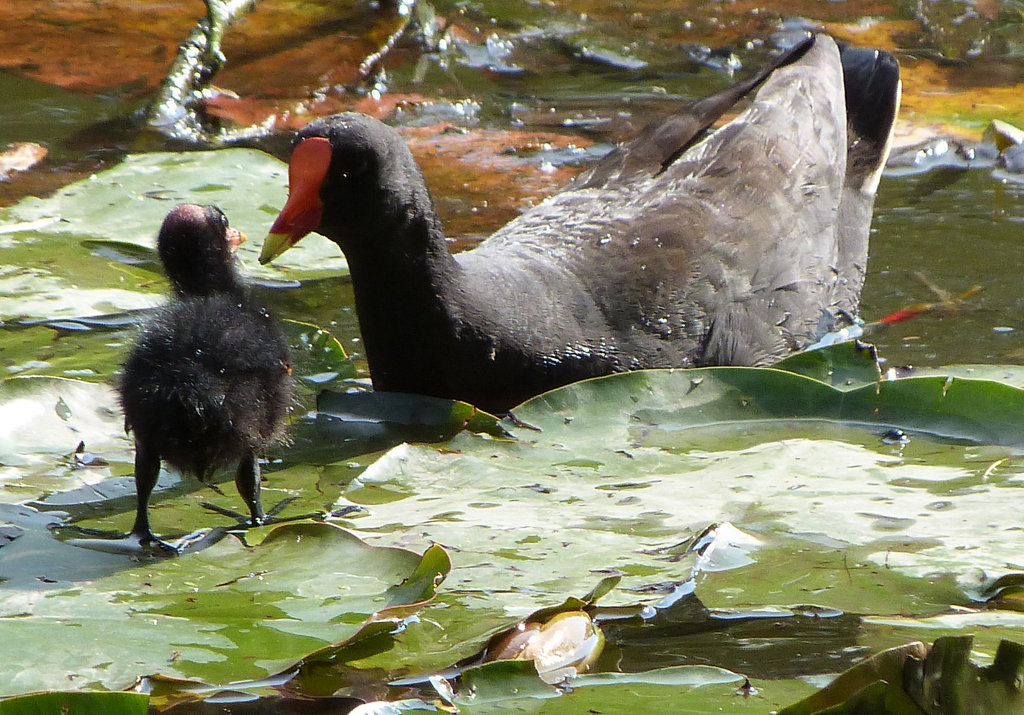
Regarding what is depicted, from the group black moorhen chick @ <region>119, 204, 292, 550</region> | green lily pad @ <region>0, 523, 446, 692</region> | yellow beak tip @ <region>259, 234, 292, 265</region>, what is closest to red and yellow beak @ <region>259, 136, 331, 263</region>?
yellow beak tip @ <region>259, 234, 292, 265</region>

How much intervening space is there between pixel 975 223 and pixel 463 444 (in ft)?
8.25

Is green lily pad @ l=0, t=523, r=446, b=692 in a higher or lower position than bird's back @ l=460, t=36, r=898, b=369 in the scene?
lower

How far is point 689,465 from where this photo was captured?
2.48 metres

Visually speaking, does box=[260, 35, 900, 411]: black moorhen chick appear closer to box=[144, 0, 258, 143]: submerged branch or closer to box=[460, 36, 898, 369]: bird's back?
box=[460, 36, 898, 369]: bird's back

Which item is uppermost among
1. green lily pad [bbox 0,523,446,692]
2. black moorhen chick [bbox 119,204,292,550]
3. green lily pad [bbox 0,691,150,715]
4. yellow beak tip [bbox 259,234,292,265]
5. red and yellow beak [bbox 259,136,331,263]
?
red and yellow beak [bbox 259,136,331,263]

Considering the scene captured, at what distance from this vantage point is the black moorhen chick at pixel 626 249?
298 centimetres

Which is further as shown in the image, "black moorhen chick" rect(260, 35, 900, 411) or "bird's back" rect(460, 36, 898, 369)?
"bird's back" rect(460, 36, 898, 369)

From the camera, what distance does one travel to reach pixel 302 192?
2883mm

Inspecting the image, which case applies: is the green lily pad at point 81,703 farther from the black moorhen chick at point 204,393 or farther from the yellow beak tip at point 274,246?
the yellow beak tip at point 274,246

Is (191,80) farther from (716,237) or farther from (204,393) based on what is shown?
(204,393)

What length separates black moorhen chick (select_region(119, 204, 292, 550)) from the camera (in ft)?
7.72

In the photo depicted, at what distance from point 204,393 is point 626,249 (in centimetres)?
130

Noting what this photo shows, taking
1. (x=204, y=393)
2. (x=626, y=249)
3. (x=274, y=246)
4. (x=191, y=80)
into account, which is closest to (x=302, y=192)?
(x=274, y=246)

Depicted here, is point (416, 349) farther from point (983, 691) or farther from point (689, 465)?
point (983, 691)
